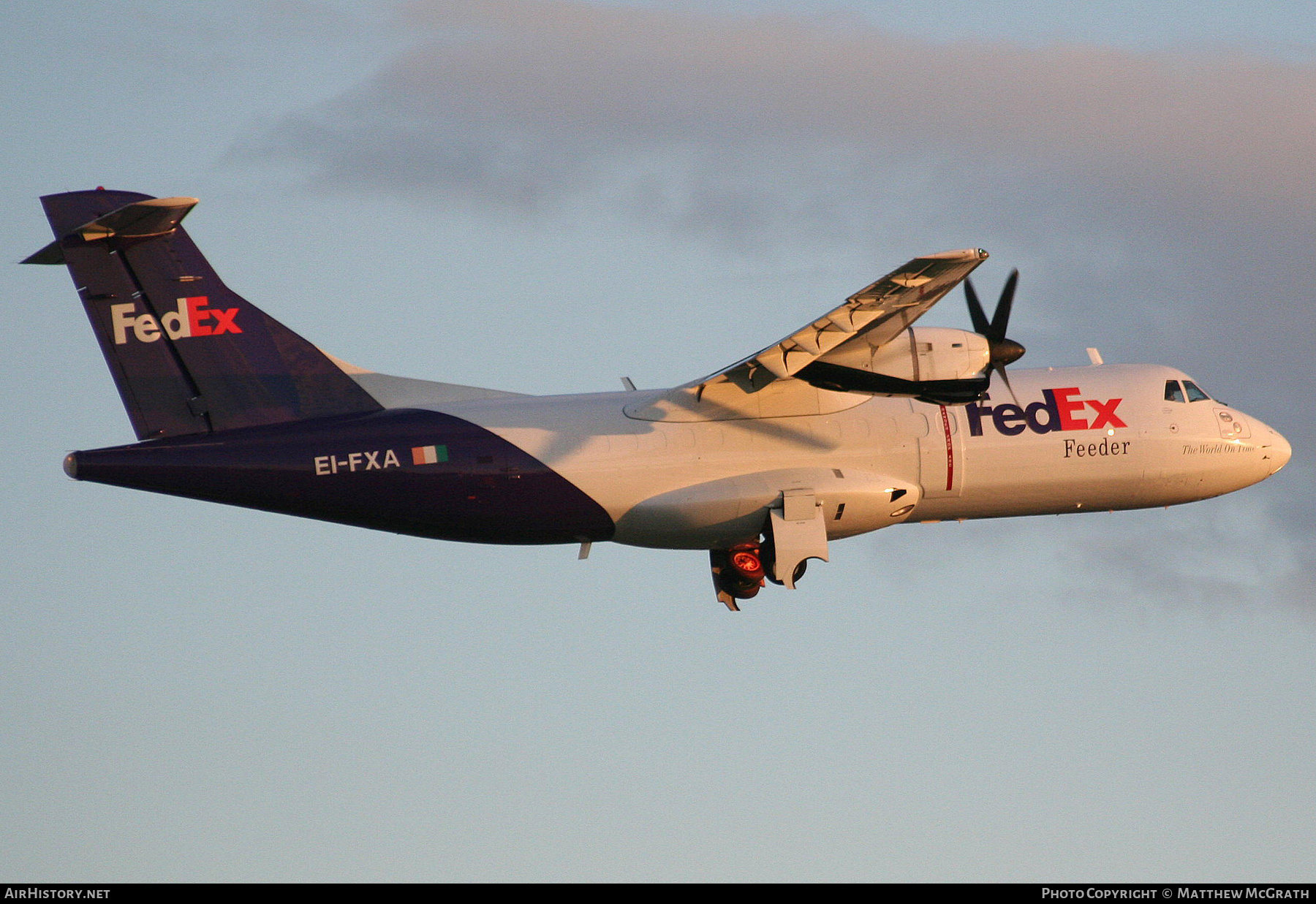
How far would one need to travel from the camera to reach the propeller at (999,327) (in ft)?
92.2

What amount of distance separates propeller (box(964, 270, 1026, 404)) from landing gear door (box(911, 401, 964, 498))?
1364mm

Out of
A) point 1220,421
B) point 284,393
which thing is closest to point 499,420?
point 284,393

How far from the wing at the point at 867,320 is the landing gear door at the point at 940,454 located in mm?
2217

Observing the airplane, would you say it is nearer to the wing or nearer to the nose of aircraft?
the wing

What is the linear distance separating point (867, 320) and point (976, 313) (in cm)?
229

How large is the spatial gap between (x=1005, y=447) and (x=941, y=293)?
3716 mm

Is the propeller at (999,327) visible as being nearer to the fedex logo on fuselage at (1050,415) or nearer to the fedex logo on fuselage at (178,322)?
the fedex logo on fuselage at (1050,415)

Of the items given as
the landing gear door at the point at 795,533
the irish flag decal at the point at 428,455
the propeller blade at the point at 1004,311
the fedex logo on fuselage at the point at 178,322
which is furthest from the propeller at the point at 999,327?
the fedex logo on fuselage at the point at 178,322

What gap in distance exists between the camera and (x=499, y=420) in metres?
28.5

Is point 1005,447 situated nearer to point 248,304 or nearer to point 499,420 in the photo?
point 499,420

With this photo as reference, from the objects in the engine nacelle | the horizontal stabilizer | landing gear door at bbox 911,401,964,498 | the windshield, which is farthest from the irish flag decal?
the windshield

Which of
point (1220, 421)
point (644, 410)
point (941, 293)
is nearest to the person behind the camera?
point (941, 293)

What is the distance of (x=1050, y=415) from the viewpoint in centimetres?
2991

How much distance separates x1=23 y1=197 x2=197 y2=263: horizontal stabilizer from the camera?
26.5 metres
